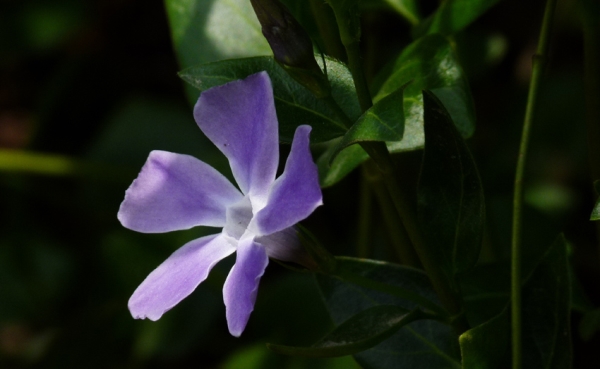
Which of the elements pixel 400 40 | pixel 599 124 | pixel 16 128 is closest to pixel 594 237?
pixel 400 40

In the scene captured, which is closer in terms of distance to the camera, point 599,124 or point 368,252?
point 599,124

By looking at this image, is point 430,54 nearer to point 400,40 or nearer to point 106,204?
point 400,40

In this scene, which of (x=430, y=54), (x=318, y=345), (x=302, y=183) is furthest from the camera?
(x=430, y=54)

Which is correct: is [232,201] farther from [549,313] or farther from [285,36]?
[549,313]

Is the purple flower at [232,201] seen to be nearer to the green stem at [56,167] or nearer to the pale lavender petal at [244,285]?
the pale lavender petal at [244,285]

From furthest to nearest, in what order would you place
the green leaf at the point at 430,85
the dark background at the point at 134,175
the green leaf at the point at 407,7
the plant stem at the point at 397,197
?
the dark background at the point at 134,175, the green leaf at the point at 407,7, the green leaf at the point at 430,85, the plant stem at the point at 397,197

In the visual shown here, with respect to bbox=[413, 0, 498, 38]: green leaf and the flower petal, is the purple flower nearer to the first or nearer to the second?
the flower petal

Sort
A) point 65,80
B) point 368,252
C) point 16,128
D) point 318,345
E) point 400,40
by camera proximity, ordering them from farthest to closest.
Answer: point 16,128 → point 65,80 → point 400,40 → point 368,252 → point 318,345

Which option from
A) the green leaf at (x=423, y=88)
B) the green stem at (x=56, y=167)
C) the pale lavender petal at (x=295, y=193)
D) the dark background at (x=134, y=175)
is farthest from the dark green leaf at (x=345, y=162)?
the green stem at (x=56, y=167)
